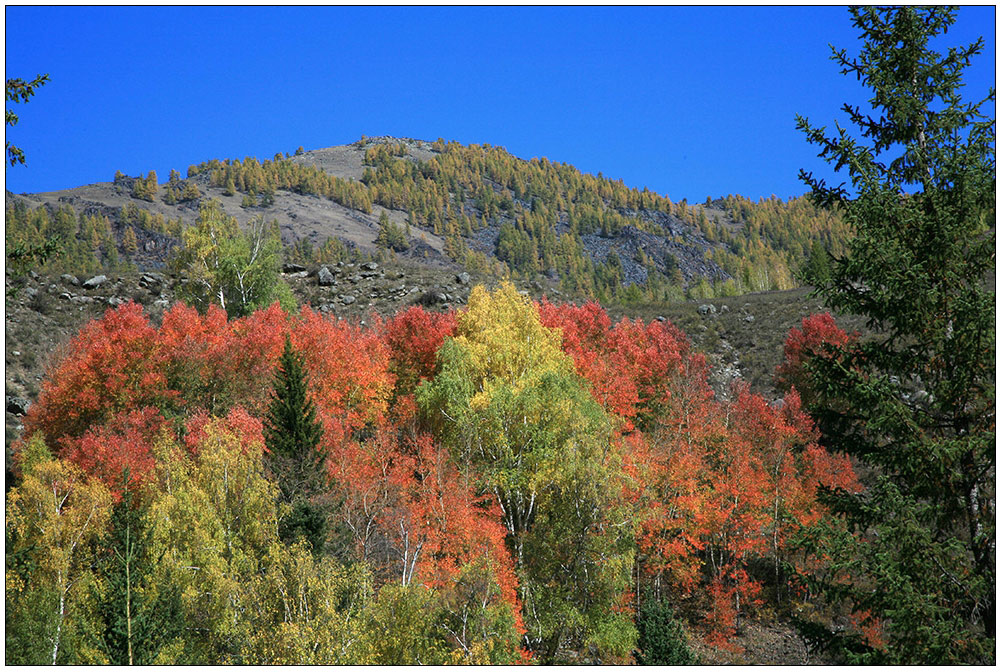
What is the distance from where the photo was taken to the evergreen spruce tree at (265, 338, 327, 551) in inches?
1050

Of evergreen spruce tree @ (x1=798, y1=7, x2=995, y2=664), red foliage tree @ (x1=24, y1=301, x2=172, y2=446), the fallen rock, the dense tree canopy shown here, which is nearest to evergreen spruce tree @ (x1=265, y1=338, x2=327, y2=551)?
the dense tree canopy

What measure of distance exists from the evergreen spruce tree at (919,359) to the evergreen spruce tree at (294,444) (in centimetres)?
1799

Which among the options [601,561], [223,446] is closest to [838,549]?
[601,561]

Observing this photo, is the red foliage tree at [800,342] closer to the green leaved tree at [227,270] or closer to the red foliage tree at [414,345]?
the red foliage tree at [414,345]

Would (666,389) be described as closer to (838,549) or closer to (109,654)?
(109,654)

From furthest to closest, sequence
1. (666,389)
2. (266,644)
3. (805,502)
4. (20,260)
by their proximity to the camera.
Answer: (666,389)
(805,502)
(266,644)
(20,260)

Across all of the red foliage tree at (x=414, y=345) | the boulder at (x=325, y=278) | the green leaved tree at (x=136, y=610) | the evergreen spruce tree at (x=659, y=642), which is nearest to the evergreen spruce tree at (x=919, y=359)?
the evergreen spruce tree at (x=659, y=642)

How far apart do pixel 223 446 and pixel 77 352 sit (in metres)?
17.6

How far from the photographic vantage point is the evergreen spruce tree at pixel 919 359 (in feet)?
35.0

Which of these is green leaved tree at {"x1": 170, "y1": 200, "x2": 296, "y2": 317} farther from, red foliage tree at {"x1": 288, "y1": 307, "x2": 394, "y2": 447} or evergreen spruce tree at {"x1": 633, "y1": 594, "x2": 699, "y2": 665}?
evergreen spruce tree at {"x1": 633, "y1": 594, "x2": 699, "y2": 665}

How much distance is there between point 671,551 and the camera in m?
35.6

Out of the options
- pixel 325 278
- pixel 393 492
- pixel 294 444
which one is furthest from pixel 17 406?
pixel 325 278

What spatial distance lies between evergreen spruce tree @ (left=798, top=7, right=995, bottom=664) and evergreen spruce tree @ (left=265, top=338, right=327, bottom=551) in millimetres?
17988

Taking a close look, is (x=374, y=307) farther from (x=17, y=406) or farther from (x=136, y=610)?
(x=136, y=610)
